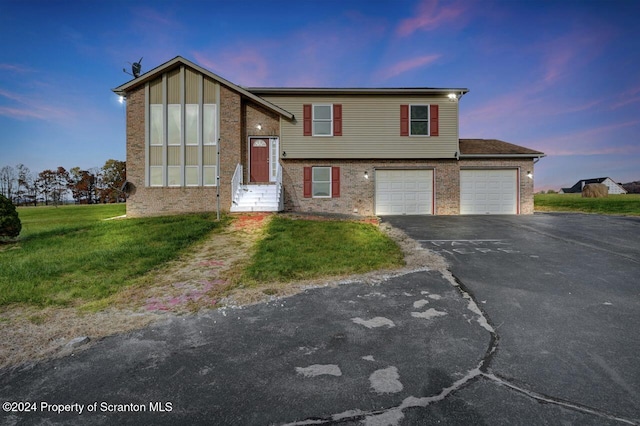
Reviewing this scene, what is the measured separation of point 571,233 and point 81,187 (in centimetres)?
7122

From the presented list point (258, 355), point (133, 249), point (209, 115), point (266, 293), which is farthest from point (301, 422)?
point (209, 115)

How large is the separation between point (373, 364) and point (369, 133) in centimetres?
1474

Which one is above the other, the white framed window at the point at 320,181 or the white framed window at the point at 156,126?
the white framed window at the point at 156,126

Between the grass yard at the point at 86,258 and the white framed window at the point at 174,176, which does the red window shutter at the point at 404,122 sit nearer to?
the grass yard at the point at 86,258

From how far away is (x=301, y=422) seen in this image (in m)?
2.27

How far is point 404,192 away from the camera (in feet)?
54.5

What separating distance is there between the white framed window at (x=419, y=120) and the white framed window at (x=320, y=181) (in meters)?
4.99

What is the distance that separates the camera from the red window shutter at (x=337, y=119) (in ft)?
54.1

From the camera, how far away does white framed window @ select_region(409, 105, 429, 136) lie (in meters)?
16.7

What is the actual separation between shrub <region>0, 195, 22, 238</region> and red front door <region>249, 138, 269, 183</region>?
30.1 ft

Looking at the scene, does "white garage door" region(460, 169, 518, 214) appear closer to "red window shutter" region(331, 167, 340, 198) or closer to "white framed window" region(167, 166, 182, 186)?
"red window shutter" region(331, 167, 340, 198)

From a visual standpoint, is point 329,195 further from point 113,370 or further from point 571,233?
point 113,370

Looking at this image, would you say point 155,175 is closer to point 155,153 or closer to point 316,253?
point 155,153

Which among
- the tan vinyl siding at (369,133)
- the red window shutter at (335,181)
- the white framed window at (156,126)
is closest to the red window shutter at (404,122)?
the tan vinyl siding at (369,133)
